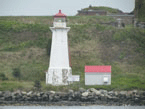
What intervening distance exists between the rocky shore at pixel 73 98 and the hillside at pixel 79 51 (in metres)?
1.21

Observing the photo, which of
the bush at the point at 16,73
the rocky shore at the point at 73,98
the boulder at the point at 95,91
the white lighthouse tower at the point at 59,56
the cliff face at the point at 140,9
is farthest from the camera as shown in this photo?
the cliff face at the point at 140,9

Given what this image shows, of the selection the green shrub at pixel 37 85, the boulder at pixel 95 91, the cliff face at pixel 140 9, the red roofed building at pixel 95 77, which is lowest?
the boulder at pixel 95 91

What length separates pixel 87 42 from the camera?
5531 cm

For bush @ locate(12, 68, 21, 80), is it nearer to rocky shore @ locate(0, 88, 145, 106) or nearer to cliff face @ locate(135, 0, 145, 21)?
rocky shore @ locate(0, 88, 145, 106)

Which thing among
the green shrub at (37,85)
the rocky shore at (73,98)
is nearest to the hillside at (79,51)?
the green shrub at (37,85)

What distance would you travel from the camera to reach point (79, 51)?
174 ft

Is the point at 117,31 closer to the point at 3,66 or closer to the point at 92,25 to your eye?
the point at 92,25

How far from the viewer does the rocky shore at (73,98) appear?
3975 cm

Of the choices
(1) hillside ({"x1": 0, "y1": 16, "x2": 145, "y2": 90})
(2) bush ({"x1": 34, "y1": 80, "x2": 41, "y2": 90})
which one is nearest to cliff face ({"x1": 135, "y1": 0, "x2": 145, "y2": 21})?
(1) hillside ({"x1": 0, "y1": 16, "x2": 145, "y2": 90})

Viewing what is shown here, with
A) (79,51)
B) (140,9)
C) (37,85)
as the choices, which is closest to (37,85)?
(37,85)

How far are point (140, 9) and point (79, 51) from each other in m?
14.0

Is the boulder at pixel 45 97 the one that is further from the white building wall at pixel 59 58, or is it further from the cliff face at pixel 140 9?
the cliff face at pixel 140 9

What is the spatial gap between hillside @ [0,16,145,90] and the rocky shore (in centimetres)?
121

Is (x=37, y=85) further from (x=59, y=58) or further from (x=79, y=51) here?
(x=79, y=51)
